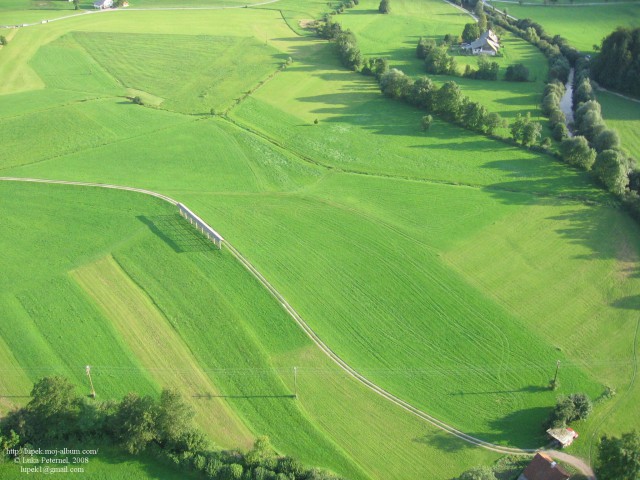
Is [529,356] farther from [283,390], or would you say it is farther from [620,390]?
[283,390]

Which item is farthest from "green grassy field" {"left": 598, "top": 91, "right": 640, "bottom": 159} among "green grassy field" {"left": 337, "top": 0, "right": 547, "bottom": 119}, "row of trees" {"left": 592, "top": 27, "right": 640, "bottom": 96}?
"green grassy field" {"left": 337, "top": 0, "right": 547, "bottom": 119}

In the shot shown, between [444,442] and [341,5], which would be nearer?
[444,442]

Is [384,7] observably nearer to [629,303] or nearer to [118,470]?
[629,303]

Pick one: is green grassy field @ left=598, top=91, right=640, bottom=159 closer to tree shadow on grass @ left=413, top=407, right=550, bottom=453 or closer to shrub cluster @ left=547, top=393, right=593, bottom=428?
shrub cluster @ left=547, top=393, right=593, bottom=428

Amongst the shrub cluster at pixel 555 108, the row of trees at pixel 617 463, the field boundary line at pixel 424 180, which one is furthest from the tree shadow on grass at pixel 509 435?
the shrub cluster at pixel 555 108

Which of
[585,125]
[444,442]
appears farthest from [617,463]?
[585,125]

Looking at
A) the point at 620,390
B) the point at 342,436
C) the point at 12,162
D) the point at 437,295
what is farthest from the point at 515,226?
the point at 12,162
